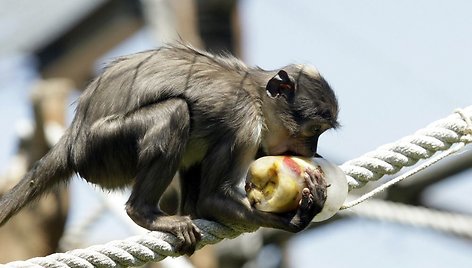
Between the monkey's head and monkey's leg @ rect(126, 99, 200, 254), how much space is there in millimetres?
651

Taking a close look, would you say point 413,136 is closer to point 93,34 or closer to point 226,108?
point 226,108

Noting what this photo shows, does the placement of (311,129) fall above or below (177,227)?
above

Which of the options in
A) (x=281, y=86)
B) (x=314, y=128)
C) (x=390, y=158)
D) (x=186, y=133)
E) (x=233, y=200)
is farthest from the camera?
(x=281, y=86)

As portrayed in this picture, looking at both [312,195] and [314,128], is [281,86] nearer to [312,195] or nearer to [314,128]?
[314,128]

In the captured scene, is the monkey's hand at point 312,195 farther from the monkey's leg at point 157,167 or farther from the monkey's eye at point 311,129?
the monkey's eye at point 311,129

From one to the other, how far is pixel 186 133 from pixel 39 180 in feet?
2.90

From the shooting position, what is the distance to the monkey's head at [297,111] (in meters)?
6.38

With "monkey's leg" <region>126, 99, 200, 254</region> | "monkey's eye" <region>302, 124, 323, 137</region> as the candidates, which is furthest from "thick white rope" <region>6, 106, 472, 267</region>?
"monkey's eye" <region>302, 124, 323, 137</region>

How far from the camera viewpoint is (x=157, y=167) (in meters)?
5.84

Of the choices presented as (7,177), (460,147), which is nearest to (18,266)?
(460,147)

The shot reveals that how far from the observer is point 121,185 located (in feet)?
20.5

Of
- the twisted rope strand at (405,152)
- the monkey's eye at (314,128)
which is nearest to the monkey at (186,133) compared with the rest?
the monkey's eye at (314,128)

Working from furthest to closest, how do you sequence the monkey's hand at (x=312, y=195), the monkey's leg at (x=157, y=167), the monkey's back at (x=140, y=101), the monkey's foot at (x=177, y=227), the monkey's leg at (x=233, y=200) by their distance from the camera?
the monkey's back at (x=140, y=101) < the monkey's leg at (x=157, y=167) < the monkey's foot at (x=177, y=227) < the monkey's leg at (x=233, y=200) < the monkey's hand at (x=312, y=195)

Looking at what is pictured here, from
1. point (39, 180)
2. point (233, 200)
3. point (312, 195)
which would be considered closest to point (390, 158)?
point (312, 195)
